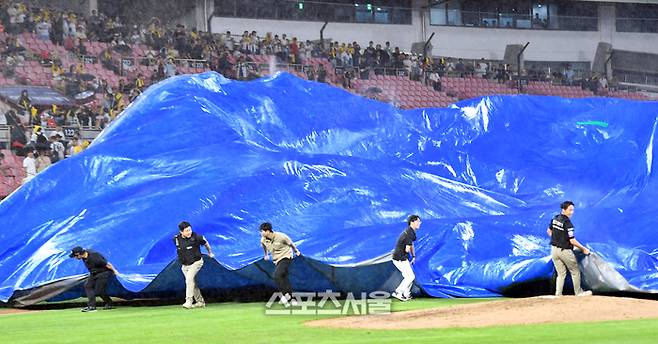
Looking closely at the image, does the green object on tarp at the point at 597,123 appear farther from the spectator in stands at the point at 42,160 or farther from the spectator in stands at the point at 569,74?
the spectator in stands at the point at 569,74

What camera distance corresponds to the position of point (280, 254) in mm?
15523

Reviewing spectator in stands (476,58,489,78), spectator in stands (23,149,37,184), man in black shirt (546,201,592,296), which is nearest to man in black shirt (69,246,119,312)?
man in black shirt (546,201,592,296)

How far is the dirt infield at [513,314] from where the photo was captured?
11.4m

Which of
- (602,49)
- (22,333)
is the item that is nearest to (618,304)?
(22,333)

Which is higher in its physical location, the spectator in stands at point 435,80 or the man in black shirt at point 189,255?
the spectator in stands at point 435,80

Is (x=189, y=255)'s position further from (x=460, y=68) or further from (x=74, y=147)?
(x=460, y=68)

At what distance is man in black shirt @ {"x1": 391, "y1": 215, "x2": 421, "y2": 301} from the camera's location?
16.1m

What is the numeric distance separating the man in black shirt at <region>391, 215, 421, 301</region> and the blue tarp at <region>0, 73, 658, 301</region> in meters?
0.29

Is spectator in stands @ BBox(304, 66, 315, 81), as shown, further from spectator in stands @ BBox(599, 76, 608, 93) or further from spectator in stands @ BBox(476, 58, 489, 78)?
spectator in stands @ BBox(599, 76, 608, 93)

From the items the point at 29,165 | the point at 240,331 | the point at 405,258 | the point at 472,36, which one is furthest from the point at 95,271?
the point at 472,36

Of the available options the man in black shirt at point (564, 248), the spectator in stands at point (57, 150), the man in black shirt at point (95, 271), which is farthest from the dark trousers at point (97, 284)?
the spectator in stands at point (57, 150)

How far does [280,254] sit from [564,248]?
4.05m

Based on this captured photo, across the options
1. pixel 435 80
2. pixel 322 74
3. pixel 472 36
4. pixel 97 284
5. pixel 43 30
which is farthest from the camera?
pixel 472 36

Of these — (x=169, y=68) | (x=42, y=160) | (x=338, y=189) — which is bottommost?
(x=42, y=160)
